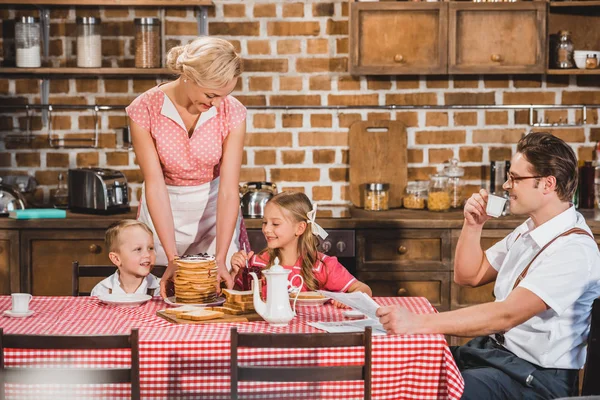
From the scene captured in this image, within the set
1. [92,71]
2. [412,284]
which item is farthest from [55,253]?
[412,284]

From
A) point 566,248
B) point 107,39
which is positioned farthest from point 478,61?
point 566,248

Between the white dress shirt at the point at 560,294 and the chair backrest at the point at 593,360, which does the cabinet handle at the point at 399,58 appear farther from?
the chair backrest at the point at 593,360

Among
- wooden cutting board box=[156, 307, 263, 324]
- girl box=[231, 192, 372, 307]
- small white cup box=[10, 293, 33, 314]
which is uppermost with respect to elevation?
girl box=[231, 192, 372, 307]

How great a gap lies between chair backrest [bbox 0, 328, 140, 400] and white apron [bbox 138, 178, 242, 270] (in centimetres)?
137

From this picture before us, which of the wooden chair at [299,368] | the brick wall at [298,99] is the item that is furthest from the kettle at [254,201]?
the wooden chair at [299,368]

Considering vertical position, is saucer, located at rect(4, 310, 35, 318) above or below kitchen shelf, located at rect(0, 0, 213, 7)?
below

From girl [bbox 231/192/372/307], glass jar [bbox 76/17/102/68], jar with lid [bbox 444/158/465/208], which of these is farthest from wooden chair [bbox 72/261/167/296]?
jar with lid [bbox 444/158/465/208]

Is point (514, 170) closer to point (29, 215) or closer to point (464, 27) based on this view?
point (464, 27)

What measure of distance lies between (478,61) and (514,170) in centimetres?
205

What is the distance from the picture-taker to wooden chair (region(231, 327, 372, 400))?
1962mm

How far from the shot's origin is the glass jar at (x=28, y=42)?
4414 millimetres

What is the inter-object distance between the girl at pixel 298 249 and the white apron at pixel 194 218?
1.19 feet

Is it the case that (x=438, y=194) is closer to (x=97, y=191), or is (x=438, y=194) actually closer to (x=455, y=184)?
(x=455, y=184)

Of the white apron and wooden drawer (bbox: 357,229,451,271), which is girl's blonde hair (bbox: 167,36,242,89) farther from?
wooden drawer (bbox: 357,229,451,271)
